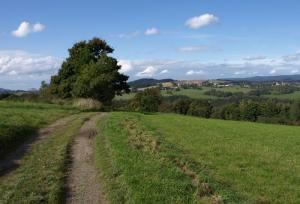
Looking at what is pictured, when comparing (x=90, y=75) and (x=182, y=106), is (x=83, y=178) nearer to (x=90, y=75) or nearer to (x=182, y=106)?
(x=90, y=75)

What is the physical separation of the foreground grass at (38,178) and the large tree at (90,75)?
132 ft

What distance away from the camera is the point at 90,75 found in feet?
192

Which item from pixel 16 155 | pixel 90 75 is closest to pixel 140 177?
pixel 16 155

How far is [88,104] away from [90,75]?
4149 mm

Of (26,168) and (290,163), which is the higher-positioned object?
(26,168)

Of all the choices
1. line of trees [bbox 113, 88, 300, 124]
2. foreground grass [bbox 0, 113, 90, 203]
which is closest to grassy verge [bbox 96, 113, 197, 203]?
foreground grass [bbox 0, 113, 90, 203]

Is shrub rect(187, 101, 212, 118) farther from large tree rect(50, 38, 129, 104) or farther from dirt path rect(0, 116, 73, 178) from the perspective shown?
dirt path rect(0, 116, 73, 178)

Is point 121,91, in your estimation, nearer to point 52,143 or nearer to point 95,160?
point 52,143

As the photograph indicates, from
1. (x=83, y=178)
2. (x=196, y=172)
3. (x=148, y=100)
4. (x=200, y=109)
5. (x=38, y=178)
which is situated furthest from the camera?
(x=200, y=109)

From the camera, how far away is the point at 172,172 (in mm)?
13539

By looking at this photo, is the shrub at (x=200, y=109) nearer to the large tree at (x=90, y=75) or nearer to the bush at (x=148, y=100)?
the bush at (x=148, y=100)

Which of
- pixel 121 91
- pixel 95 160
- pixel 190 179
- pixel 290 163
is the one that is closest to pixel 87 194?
pixel 190 179

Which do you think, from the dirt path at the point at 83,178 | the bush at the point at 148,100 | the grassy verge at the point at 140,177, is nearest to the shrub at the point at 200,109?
the bush at the point at 148,100

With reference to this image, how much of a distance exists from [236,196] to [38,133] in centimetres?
1591
